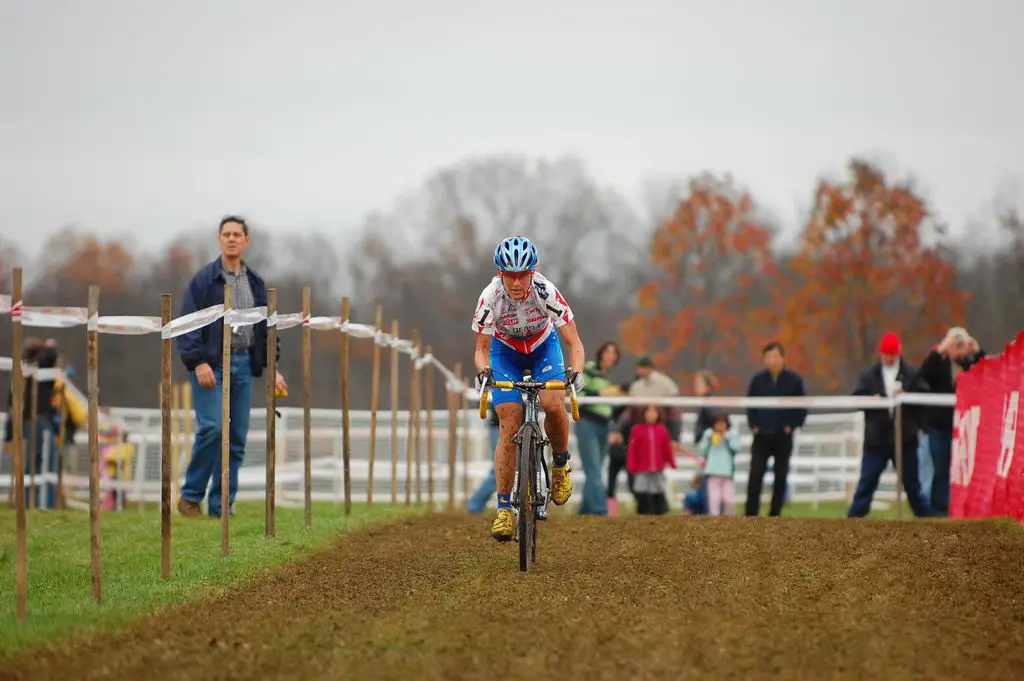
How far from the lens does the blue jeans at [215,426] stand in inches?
551

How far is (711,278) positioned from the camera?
4872 centimetres

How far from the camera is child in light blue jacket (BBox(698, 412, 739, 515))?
20109mm

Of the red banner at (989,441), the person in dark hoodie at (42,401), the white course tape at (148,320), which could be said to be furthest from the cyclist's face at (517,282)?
the person in dark hoodie at (42,401)

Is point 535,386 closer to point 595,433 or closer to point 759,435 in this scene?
point 759,435

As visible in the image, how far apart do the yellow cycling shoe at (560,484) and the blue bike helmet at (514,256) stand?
158 centimetres

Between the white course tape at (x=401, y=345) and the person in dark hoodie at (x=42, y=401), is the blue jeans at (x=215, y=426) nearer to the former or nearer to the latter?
the white course tape at (x=401, y=345)

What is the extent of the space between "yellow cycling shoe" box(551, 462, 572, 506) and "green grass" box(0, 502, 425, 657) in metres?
1.97

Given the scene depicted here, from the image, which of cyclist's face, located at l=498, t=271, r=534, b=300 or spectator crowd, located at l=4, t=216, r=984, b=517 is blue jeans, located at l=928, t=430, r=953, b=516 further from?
cyclist's face, located at l=498, t=271, r=534, b=300

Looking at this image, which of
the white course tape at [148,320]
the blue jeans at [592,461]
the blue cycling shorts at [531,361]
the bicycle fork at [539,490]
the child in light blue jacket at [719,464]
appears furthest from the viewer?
the child in light blue jacket at [719,464]

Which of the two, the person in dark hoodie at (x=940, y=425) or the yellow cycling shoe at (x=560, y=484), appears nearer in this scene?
the yellow cycling shoe at (x=560, y=484)

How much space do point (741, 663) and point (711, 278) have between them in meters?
42.2

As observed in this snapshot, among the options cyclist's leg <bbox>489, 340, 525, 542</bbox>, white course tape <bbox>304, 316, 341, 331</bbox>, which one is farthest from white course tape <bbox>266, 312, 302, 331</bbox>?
cyclist's leg <bbox>489, 340, 525, 542</bbox>

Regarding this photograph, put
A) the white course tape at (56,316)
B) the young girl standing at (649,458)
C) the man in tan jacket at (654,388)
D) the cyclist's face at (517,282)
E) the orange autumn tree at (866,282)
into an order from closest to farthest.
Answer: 1. the white course tape at (56,316)
2. the cyclist's face at (517,282)
3. the young girl standing at (649,458)
4. the man in tan jacket at (654,388)
5. the orange autumn tree at (866,282)

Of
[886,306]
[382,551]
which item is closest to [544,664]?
[382,551]
